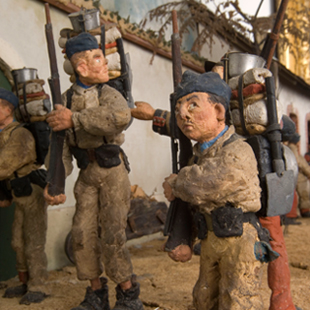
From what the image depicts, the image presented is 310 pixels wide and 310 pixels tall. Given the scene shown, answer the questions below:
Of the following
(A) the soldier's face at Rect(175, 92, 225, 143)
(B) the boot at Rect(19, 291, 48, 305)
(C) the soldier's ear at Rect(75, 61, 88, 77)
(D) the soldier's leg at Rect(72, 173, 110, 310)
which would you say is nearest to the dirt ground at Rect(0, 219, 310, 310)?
(B) the boot at Rect(19, 291, 48, 305)

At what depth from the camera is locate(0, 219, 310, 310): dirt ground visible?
10.9 ft

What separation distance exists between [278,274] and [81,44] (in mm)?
2182

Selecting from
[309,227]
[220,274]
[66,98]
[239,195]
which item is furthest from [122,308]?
[309,227]

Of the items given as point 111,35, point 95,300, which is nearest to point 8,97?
point 111,35

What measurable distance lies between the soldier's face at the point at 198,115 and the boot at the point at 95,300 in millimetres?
1577

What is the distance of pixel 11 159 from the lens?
132 inches

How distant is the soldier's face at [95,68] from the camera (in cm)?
295

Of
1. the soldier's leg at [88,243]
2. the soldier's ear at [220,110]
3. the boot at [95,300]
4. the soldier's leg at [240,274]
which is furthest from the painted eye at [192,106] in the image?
the boot at [95,300]

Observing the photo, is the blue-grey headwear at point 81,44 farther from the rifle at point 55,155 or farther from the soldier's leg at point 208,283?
the soldier's leg at point 208,283

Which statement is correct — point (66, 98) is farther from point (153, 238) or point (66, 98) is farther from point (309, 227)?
point (309, 227)

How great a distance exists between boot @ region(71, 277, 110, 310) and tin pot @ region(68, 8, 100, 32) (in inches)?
82.0

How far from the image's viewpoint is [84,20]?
3.19 m

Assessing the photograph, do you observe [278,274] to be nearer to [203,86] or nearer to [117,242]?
[117,242]

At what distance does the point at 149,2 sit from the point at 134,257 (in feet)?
14.3
